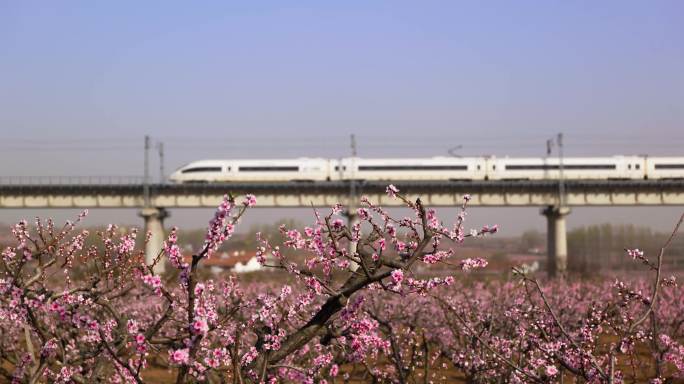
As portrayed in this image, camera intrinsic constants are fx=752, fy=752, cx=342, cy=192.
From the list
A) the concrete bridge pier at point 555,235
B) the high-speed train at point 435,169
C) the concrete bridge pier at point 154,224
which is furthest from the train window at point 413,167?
the concrete bridge pier at point 154,224

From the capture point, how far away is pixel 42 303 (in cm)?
660

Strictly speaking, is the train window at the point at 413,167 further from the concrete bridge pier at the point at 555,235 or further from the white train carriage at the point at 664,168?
Answer: the white train carriage at the point at 664,168

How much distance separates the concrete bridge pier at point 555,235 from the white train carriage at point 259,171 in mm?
18055

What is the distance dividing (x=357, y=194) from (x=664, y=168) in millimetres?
24495

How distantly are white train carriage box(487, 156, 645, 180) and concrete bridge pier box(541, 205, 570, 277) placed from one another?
117 inches

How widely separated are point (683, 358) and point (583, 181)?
50.2 meters

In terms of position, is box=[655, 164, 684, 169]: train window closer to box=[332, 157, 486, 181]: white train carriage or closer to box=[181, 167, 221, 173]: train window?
box=[332, 157, 486, 181]: white train carriage

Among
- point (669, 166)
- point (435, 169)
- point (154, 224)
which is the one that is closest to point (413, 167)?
point (435, 169)

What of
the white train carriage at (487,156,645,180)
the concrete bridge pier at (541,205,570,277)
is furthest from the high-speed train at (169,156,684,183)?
the concrete bridge pier at (541,205,570,277)

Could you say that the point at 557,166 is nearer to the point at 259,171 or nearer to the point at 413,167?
the point at 413,167

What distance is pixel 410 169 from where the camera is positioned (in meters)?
60.8

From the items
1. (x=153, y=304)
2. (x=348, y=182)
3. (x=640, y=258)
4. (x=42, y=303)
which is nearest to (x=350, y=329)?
(x=42, y=303)

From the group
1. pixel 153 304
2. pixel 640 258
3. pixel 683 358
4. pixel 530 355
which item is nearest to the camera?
pixel 640 258

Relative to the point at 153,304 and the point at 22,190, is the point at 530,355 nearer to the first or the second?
the point at 153,304
